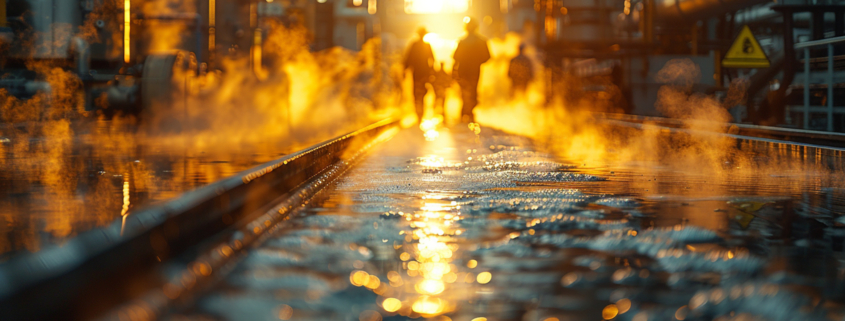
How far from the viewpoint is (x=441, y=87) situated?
23422mm

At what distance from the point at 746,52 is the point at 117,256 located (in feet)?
50.8

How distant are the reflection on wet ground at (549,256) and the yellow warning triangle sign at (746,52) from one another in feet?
32.3

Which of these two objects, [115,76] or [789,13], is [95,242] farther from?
[789,13]

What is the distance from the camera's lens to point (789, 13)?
21.7 m

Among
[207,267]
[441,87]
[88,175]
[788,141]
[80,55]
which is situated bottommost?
[207,267]

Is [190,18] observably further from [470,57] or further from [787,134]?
[787,134]

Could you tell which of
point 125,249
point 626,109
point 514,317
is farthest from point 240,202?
point 626,109

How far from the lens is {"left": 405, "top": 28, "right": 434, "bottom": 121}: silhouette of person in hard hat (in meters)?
21.5

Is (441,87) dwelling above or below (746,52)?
below

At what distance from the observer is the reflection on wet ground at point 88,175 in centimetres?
541

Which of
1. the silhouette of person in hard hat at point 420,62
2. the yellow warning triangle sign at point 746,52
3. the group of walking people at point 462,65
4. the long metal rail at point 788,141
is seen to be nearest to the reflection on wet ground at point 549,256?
the long metal rail at point 788,141

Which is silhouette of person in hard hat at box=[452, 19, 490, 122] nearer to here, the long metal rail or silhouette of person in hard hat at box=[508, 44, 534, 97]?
silhouette of person in hard hat at box=[508, 44, 534, 97]

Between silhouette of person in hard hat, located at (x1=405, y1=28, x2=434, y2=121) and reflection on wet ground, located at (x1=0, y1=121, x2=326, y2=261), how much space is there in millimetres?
7636

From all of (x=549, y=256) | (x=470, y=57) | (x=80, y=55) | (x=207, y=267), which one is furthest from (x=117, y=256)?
(x=470, y=57)
